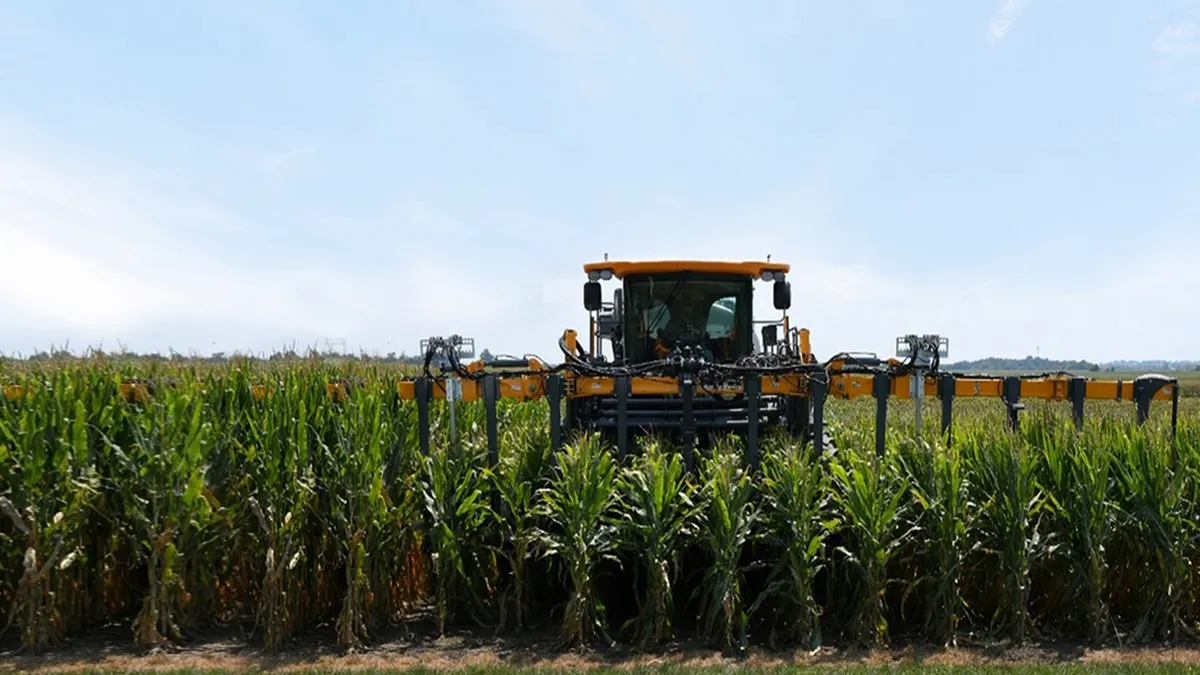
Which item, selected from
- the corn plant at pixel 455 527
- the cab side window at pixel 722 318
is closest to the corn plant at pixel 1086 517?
the cab side window at pixel 722 318

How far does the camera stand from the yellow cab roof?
350 inches

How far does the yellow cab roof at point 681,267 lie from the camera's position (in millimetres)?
8891

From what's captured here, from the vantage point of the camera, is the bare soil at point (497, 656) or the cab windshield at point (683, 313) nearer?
the bare soil at point (497, 656)

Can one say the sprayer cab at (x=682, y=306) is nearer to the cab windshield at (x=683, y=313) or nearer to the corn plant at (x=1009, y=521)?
the cab windshield at (x=683, y=313)

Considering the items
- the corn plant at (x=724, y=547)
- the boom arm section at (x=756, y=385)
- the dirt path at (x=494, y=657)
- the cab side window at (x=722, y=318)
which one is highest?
the cab side window at (x=722, y=318)

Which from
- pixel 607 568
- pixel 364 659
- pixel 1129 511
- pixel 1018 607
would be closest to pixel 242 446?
pixel 364 659

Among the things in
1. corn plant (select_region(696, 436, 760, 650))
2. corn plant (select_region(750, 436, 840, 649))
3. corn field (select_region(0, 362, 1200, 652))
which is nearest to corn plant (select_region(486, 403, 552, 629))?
corn field (select_region(0, 362, 1200, 652))

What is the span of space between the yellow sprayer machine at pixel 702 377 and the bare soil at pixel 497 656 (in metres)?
1.44

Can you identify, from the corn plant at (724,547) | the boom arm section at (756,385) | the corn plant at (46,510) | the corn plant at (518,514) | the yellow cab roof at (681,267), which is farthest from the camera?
the yellow cab roof at (681,267)

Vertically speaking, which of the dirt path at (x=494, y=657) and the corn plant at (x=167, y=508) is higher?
the corn plant at (x=167, y=508)

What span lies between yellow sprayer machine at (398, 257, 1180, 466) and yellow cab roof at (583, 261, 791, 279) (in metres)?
0.02

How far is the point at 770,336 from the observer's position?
946 cm

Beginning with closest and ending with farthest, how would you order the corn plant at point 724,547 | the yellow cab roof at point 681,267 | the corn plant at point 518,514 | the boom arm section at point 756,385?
1. the corn plant at point 724,547
2. the corn plant at point 518,514
3. the boom arm section at point 756,385
4. the yellow cab roof at point 681,267

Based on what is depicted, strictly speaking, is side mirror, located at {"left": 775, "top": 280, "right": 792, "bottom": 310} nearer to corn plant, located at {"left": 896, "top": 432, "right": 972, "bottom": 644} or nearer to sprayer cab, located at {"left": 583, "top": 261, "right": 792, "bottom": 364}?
sprayer cab, located at {"left": 583, "top": 261, "right": 792, "bottom": 364}
